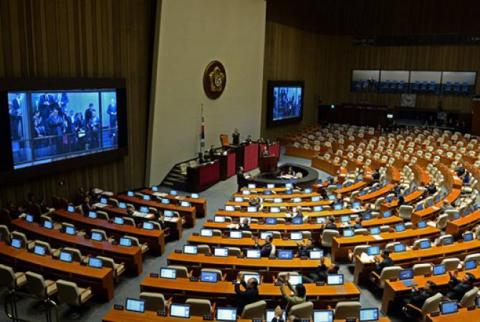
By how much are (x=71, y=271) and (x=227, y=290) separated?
327 cm

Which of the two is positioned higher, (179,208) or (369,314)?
(369,314)

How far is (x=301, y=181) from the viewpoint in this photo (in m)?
19.4

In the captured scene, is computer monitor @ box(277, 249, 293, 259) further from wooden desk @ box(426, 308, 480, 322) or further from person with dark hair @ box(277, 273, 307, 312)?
wooden desk @ box(426, 308, 480, 322)

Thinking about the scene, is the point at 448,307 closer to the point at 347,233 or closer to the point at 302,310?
the point at 302,310

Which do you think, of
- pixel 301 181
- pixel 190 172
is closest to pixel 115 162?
pixel 190 172

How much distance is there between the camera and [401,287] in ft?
28.4

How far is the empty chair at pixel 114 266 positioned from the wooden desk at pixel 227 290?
1.27 metres

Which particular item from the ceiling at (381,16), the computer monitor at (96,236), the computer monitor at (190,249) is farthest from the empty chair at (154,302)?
the ceiling at (381,16)

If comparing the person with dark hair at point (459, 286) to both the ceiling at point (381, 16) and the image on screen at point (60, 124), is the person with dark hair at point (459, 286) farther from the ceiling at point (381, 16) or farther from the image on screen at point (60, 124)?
the ceiling at point (381, 16)

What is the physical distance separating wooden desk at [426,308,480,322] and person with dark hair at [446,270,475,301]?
0.81 meters

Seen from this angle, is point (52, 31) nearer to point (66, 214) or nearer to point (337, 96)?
point (66, 214)

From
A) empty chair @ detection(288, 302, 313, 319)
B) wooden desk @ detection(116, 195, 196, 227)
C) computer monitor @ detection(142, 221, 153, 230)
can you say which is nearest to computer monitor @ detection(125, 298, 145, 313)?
empty chair @ detection(288, 302, 313, 319)

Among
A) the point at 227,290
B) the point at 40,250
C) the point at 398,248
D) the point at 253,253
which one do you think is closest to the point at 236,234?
the point at 253,253

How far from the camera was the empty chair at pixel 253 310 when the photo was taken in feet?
23.5
